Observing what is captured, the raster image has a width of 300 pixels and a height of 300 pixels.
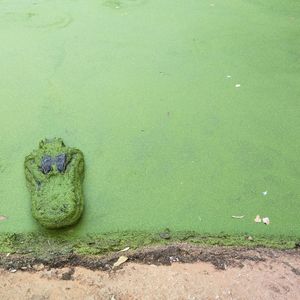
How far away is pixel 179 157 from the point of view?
253 cm

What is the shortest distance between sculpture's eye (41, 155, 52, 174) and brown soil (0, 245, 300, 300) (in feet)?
1.58

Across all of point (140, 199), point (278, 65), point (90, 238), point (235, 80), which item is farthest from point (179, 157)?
point (278, 65)

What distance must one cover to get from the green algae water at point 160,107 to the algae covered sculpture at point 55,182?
3.7 inches

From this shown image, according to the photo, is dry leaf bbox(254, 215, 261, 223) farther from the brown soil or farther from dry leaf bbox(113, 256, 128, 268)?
dry leaf bbox(113, 256, 128, 268)

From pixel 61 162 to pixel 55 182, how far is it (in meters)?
0.15

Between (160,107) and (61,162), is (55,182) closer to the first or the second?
(61,162)

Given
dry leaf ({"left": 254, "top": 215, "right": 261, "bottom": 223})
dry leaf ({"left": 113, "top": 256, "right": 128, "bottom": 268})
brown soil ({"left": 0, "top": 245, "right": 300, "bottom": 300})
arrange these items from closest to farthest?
1. brown soil ({"left": 0, "top": 245, "right": 300, "bottom": 300})
2. dry leaf ({"left": 113, "top": 256, "right": 128, "bottom": 268})
3. dry leaf ({"left": 254, "top": 215, "right": 261, "bottom": 223})

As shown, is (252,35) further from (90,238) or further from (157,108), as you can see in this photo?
(90,238)

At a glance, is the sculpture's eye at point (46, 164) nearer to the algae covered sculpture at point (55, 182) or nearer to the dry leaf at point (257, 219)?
the algae covered sculpture at point (55, 182)

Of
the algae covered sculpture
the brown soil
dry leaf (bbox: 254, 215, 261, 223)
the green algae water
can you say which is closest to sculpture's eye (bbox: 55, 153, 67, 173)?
the algae covered sculpture

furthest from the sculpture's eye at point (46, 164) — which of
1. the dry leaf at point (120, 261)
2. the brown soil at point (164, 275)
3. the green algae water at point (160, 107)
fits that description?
the dry leaf at point (120, 261)

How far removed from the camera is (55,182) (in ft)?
7.20

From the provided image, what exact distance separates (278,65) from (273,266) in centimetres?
181

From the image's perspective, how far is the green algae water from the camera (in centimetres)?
226
